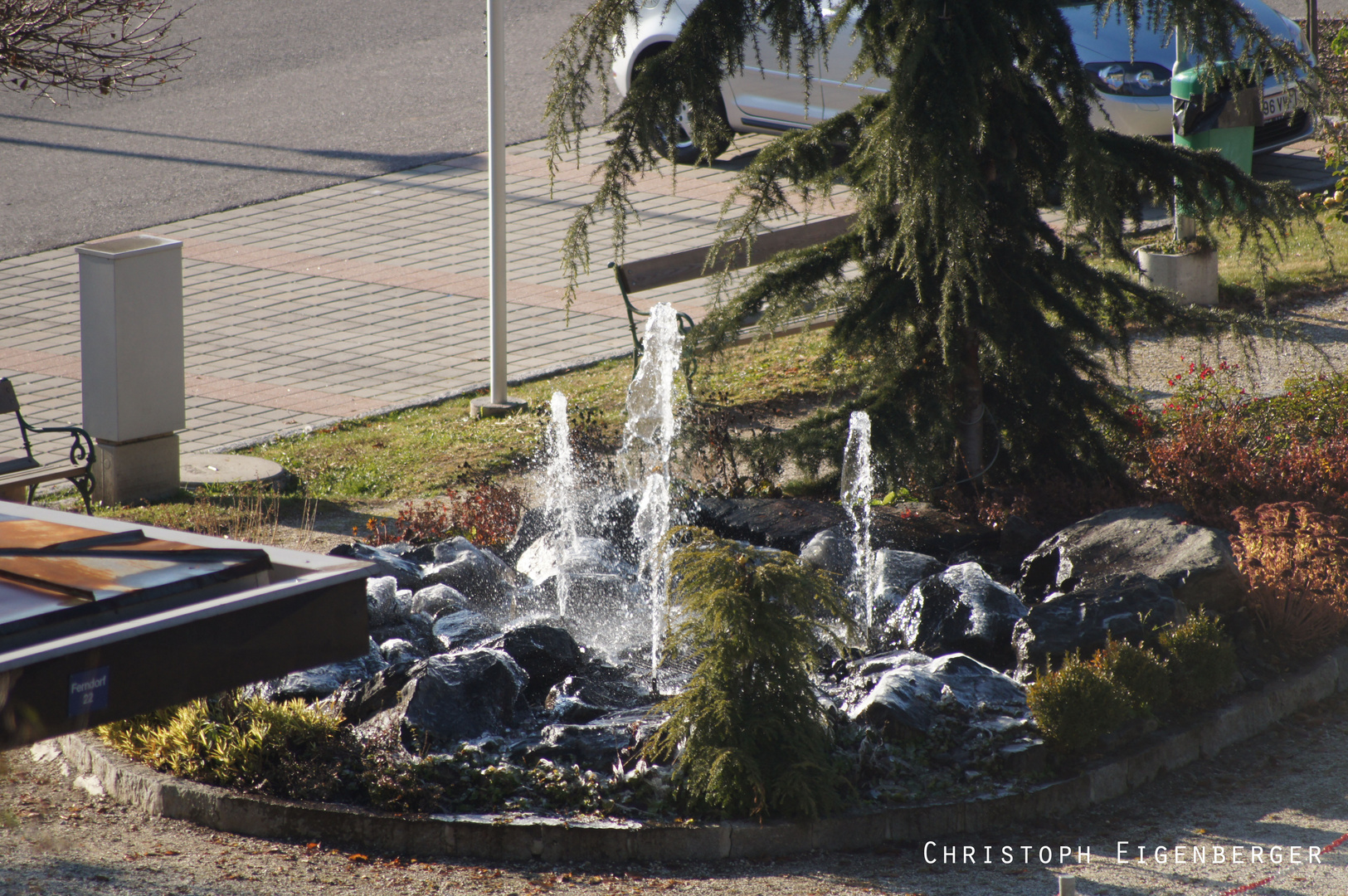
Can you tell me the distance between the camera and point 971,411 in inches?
271

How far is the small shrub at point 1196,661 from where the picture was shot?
519cm

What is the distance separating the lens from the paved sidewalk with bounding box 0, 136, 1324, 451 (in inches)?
373

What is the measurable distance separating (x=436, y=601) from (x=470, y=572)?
1.26 ft

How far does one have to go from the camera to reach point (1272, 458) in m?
6.75

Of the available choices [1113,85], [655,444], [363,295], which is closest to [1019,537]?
[655,444]

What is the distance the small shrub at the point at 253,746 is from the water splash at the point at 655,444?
1.38 meters

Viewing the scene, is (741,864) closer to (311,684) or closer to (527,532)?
(311,684)

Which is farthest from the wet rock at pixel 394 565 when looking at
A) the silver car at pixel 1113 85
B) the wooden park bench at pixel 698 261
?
the silver car at pixel 1113 85

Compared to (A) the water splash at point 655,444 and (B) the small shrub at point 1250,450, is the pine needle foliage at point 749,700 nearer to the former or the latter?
(A) the water splash at point 655,444

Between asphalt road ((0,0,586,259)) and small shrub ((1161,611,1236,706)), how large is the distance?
9205 millimetres

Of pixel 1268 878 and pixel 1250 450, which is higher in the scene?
pixel 1250 450

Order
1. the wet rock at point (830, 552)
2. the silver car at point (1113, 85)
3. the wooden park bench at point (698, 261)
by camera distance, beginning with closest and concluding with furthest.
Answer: the wet rock at point (830, 552)
the wooden park bench at point (698, 261)
the silver car at point (1113, 85)

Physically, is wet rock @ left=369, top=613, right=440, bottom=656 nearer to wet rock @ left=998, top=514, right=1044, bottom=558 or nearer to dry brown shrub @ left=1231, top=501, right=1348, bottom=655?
wet rock @ left=998, top=514, right=1044, bottom=558

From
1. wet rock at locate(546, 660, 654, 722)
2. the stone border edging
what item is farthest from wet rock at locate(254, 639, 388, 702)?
wet rock at locate(546, 660, 654, 722)
